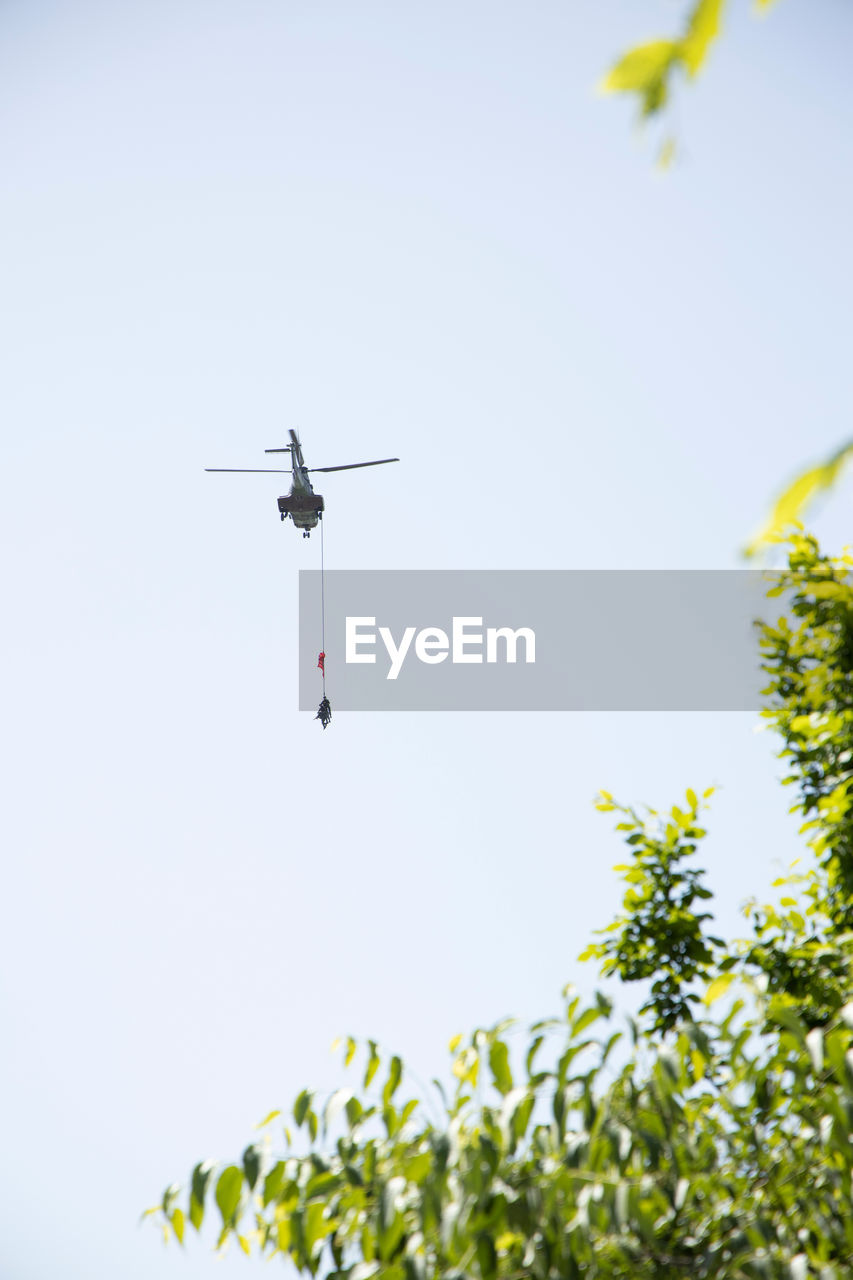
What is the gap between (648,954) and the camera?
7.23 metres

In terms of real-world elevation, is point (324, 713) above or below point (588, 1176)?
above

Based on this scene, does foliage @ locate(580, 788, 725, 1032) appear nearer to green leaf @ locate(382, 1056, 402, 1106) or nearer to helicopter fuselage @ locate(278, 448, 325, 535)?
green leaf @ locate(382, 1056, 402, 1106)

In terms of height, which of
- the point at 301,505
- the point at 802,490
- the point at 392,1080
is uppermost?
the point at 301,505

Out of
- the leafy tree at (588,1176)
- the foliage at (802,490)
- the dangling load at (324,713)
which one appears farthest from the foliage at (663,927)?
the dangling load at (324,713)

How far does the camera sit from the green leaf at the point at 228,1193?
4.43 meters

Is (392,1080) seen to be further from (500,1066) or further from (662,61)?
(662,61)

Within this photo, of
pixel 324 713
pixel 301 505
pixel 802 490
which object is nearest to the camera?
pixel 802 490

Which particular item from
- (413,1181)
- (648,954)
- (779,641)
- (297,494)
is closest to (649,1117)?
(413,1181)

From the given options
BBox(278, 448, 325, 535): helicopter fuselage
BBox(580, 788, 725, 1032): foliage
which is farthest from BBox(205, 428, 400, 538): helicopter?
BBox(580, 788, 725, 1032): foliage

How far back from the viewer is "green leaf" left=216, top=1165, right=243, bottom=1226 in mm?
4426

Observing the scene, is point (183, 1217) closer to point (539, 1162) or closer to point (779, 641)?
point (539, 1162)

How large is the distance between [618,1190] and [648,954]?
3446mm

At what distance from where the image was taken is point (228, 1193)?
14.5 ft

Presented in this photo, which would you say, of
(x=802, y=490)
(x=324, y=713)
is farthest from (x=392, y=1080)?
(x=324, y=713)
